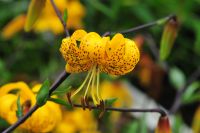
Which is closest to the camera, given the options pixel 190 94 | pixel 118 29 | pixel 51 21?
pixel 190 94

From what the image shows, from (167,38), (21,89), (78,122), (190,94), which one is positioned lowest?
(78,122)

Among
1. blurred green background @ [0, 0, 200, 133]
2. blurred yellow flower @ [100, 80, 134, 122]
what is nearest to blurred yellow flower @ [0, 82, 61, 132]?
blurred yellow flower @ [100, 80, 134, 122]

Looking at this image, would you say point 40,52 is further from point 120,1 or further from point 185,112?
point 185,112

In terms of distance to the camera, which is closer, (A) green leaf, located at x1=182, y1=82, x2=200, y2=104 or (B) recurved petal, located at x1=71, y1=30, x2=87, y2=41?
(B) recurved petal, located at x1=71, y1=30, x2=87, y2=41

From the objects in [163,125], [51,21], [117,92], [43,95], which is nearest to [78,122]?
[117,92]

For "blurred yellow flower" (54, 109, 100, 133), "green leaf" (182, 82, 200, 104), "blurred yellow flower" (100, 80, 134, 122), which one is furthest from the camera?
"blurred yellow flower" (100, 80, 134, 122)

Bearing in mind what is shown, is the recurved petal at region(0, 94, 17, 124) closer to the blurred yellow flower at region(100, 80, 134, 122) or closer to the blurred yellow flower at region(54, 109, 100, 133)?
the blurred yellow flower at region(54, 109, 100, 133)

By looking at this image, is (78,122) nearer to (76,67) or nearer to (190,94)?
(190,94)
